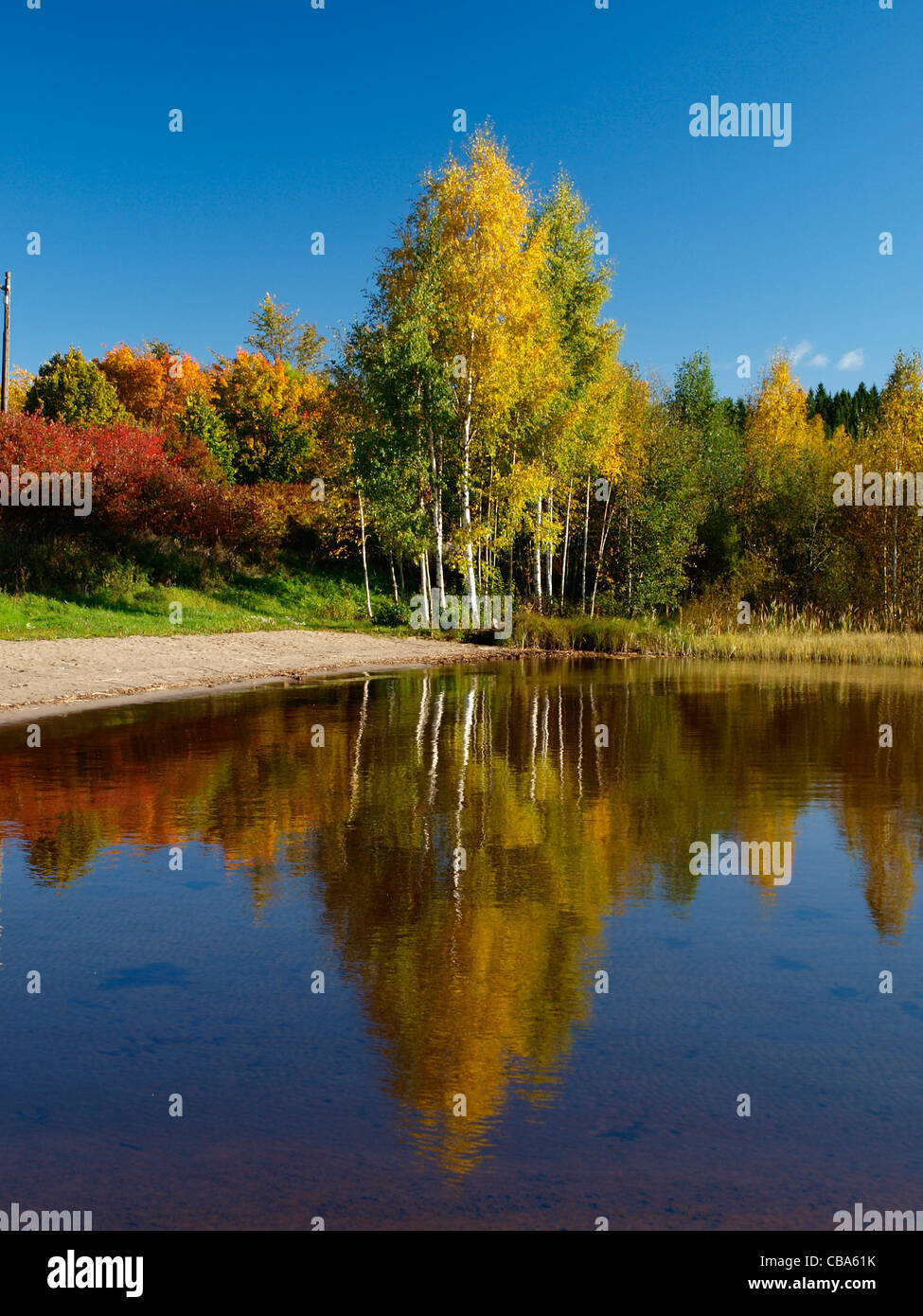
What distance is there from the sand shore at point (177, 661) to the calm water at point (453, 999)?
25.1 feet

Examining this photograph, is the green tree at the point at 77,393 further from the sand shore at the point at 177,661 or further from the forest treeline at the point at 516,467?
the sand shore at the point at 177,661

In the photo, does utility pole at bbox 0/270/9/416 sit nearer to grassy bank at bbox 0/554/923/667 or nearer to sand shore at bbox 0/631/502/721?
grassy bank at bbox 0/554/923/667

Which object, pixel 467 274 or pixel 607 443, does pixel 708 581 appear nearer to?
pixel 607 443

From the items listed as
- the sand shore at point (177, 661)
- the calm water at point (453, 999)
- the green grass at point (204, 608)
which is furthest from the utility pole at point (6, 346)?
the calm water at point (453, 999)

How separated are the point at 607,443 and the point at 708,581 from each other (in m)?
7.74

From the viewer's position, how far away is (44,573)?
3566 cm

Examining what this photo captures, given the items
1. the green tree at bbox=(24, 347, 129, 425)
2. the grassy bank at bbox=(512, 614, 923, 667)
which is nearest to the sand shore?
the grassy bank at bbox=(512, 614, 923, 667)

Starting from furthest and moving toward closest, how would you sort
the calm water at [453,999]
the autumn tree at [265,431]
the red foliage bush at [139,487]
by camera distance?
the autumn tree at [265,431] < the red foliage bush at [139,487] < the calm water at [453,999]

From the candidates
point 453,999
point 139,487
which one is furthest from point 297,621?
point 453,999

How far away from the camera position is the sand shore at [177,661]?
1984cm

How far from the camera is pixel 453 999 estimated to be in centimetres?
584
